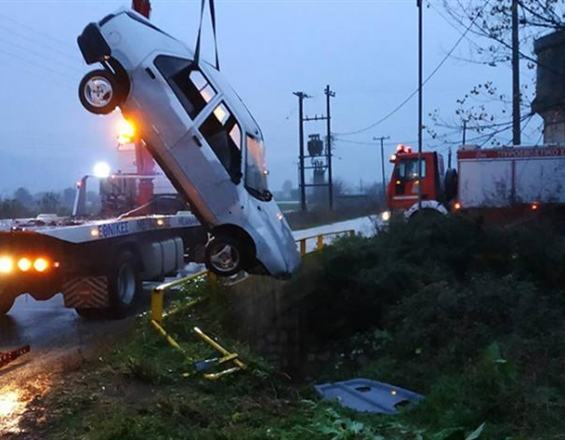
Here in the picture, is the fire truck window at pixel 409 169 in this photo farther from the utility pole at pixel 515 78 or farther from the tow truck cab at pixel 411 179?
the utility pole at pixel 515 78

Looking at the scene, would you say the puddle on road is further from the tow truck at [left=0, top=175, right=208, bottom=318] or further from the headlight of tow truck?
the headlight of tow truck

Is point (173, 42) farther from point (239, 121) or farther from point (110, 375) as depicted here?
point (110, 375)

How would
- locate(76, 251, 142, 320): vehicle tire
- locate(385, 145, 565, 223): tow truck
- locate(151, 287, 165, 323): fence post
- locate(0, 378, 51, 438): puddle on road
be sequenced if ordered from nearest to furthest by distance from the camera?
1. locate(0, 378, 51, 438): puddle on road
2. locate(151, 287, 165, 323): fence post
3. locate(76, 251, 142, 320): vehicle tire
4. locate(385, 145, 565, 223): tow truck

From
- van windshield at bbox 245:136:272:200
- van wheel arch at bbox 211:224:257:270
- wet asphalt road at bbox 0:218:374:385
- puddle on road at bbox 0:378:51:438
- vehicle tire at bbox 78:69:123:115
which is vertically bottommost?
wet asphalt road at bbox 0:218:374:385

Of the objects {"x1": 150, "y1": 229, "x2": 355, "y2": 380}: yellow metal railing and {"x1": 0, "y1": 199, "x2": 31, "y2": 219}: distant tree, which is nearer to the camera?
{"x1": 150, "y1": 229, "x2": 355, "y2": 380}: yellow metal railing

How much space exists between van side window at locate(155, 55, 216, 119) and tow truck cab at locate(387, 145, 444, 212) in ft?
37.8

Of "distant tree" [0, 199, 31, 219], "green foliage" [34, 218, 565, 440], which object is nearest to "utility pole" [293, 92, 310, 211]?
"distant tree" [0, 199, 31, 219]

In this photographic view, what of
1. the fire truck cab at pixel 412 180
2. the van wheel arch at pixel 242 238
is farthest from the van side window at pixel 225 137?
the fire truck cab at pixel 412 180

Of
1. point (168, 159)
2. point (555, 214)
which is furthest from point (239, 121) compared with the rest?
point (555, 214)

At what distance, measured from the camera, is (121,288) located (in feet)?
36.5

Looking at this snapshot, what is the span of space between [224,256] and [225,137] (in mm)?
1632

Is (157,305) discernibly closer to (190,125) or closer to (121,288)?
(190,125)

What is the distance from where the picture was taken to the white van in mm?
9320

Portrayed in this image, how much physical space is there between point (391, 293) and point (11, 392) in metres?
5.99
